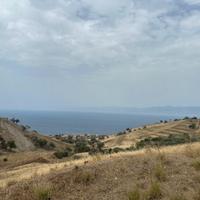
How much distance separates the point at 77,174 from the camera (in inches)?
440

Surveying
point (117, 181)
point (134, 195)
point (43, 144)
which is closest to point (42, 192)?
point (117, 181)

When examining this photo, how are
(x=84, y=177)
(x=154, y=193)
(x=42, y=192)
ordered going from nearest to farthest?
(x=154, y=193)
(x=42, y=192)
(x=84, y=177)

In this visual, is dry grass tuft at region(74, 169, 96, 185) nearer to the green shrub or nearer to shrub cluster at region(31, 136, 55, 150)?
the green shrub

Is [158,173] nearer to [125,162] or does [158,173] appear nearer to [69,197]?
[125,162]

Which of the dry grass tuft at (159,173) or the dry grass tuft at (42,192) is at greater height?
the dry grass tuft at (159,173)

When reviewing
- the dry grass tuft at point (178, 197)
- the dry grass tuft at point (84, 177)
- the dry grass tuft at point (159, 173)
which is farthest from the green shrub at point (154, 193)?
the dry grass tuft at point (84, 177)

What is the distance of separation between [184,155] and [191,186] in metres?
3.71

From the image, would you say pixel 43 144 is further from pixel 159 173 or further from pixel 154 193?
pixel 154 193

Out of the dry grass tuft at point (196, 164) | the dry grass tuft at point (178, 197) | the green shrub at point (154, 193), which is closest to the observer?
the dry grass tuft at point (178, 197)

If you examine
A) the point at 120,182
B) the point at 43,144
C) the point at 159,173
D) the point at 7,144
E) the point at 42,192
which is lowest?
the point at 43,144

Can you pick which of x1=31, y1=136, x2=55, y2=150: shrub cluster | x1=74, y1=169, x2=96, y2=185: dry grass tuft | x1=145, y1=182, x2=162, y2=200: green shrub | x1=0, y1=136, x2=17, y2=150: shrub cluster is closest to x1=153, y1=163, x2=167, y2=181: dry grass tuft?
x1=145, y1=182, x2=162, y2=200: green shrub

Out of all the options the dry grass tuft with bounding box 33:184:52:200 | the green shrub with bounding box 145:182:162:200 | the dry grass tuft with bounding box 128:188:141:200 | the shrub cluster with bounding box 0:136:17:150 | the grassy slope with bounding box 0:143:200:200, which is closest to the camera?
the dry grass tuft with bounding box 128:188:141:200

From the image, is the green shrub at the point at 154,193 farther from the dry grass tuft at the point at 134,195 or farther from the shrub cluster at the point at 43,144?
the shrub cluster at the point at 43,144

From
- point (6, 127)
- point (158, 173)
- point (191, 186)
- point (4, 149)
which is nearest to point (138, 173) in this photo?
point (158, 173)
